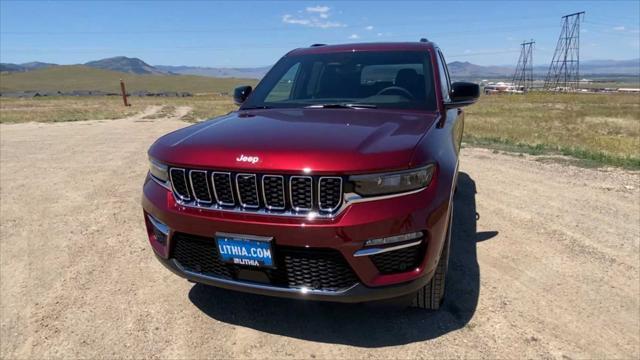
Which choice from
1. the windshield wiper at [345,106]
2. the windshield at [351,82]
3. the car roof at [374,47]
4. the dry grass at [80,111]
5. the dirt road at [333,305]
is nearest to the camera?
the dirt road at [333,305]

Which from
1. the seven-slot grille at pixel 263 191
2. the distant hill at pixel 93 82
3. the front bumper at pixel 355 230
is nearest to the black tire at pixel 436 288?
the front bumper at pixel 355 230

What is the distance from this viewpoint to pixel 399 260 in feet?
7.39

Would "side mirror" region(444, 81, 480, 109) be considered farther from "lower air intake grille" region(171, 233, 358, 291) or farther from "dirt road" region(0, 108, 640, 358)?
"lower air intake grille" region(171, 233, 358, 291)

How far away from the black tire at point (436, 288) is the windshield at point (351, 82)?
46.7 inches

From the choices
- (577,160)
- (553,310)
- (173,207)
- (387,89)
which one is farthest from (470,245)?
(577,160)

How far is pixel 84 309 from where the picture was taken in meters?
2.94

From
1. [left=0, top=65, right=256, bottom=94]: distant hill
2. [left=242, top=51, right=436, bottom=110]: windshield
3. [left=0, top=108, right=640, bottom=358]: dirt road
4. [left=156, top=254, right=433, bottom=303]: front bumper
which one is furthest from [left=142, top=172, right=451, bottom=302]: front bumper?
[left=0, top=65, right=256, bottom=94]: distant hill

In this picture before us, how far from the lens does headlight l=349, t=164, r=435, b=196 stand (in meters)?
2.14

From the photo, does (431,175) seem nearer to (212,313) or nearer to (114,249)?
(212,313)

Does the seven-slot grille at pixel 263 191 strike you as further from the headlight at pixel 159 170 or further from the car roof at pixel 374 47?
the car roof at pixel 374 47

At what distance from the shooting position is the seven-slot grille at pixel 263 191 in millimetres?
2152

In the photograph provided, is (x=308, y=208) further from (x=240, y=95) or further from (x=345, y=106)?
(x=240, y=95)

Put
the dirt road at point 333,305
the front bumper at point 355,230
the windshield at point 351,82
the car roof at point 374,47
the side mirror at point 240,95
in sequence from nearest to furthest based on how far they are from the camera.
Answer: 1. the front bumper at point 355,230
2. the dirt road at point 333,305
3. the windshield at point 351,82
4. the car roof at point 374,47
5. the side mirror at point 240,95

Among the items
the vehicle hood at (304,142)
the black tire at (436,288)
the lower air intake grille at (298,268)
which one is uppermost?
the vehicle hood at (304,142)
